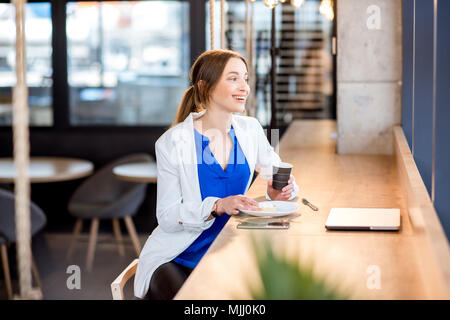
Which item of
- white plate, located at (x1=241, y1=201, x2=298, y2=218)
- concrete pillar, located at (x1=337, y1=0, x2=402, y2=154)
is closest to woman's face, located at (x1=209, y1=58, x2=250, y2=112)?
white plate, located at (x1=241, y1=201, x2=298, y2=218)

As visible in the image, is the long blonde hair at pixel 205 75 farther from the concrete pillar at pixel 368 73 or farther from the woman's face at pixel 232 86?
the concrete pillar at pixel 368 73

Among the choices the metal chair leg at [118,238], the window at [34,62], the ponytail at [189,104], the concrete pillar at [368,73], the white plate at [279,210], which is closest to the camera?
the white plate at [279,210]

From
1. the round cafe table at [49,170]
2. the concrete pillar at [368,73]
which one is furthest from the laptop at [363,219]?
the round cafe table at [49,170]

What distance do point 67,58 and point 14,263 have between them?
2.21 meters

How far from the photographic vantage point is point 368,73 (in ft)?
12.0

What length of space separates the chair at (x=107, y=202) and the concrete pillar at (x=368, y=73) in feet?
6.77

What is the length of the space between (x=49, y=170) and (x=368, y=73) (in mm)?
2684

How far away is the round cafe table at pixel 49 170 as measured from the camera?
4559mm

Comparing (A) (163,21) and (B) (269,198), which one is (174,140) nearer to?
(B) (269,198)

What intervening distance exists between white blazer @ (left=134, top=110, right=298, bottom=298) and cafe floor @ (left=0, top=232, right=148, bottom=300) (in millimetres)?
1519

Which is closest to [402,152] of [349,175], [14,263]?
[349,175]

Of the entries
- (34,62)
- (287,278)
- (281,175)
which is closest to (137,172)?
(34,62)
